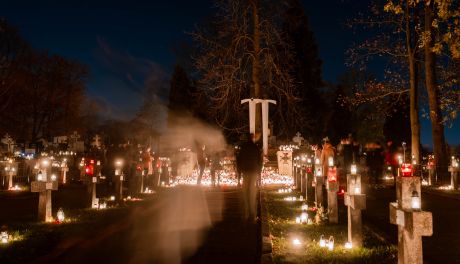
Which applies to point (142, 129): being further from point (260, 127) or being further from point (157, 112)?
point (260, 127)

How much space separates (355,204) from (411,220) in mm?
2922

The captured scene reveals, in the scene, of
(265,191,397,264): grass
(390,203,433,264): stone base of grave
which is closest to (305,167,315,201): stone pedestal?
(265,191,397,264): grass

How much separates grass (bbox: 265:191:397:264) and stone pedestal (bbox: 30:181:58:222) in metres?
4.82

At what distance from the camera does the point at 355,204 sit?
890cm

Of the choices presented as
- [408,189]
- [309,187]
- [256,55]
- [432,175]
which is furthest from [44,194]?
[432,175]

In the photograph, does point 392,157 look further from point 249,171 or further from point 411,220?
point 411,220

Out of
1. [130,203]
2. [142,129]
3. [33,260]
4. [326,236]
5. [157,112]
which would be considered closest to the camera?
[33,260]

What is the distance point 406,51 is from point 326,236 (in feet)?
74.6

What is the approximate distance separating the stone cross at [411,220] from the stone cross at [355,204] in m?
2.56

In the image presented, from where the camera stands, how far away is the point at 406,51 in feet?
101

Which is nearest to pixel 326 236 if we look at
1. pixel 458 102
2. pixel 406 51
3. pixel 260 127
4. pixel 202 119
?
pixel 458 102

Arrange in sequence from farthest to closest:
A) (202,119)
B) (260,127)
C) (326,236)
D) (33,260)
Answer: (202,119) → (260,127) → (326,236) → (33,260)

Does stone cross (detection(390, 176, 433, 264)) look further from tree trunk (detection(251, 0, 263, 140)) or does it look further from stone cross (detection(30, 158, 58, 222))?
tree trunk (detection(251, 0, 263, 140))

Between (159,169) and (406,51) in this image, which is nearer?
(159,169)
